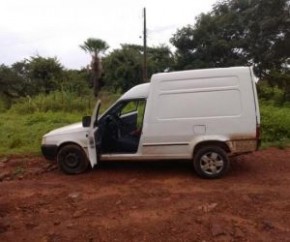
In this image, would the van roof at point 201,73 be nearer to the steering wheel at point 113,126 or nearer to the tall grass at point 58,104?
the steering wheel at point 113,126

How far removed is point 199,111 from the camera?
818 centimetres

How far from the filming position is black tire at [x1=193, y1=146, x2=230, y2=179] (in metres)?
8.23

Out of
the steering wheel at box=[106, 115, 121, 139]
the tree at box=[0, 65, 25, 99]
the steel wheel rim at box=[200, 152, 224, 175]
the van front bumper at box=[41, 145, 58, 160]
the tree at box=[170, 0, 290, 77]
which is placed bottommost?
the steel wheel rim at box=[200, 152, 224, 175]

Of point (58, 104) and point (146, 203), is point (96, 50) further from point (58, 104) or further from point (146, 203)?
point (146, 203)

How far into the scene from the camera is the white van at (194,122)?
808cm

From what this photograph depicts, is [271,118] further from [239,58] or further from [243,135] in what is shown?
[239,58]

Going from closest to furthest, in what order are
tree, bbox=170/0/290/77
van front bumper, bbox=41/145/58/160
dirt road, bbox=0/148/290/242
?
1. dirt road, bbox=0/148/290/242
2. van front bumper, bbox=41/145/58/160
3. tree, bbox=170/0/290/77

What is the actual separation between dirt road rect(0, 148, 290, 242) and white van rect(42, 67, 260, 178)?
18.2 inches

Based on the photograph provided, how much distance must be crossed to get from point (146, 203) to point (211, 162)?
195 centimetres

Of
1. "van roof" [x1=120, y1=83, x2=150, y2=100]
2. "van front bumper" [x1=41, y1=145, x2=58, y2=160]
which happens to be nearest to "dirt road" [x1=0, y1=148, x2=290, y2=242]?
"van front bumper" [x1=41, y1=145, x2=58, y2=160]

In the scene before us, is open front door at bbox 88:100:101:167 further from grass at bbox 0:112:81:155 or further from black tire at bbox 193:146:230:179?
grass at bbox 0:112:81:155

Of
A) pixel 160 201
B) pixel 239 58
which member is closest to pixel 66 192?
pixel 160 201

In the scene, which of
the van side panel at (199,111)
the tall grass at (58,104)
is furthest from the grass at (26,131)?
the van side panel at (199,111)

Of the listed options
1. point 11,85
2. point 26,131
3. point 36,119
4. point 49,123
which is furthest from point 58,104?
point 11,85
